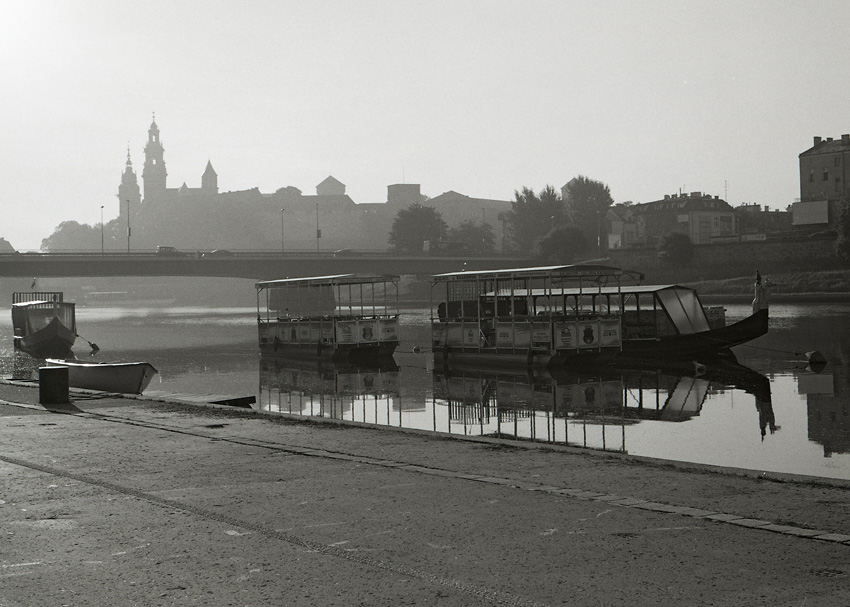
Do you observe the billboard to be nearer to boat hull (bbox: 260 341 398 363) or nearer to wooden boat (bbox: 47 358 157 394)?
boat hull (bbox: 260 341 398 363)

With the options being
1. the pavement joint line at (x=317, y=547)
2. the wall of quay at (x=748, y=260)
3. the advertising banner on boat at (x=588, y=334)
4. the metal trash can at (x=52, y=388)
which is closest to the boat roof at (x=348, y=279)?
the advertising banner on boat at (x=588, y=334)

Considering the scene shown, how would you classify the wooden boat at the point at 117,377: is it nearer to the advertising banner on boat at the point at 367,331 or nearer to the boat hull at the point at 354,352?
the boat hull at the point at 354,352

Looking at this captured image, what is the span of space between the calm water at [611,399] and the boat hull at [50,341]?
7341 mm

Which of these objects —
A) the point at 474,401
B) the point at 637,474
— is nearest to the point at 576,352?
the point at 474,401

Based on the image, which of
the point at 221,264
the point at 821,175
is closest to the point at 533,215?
the point at 821,175

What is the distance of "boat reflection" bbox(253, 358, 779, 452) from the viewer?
68.8 feet

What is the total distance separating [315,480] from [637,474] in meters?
3.81

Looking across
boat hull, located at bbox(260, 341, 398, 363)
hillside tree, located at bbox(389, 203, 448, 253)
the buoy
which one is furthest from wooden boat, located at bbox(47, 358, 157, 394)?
hillside tree, located at bbox(389, 203, 448, 253)

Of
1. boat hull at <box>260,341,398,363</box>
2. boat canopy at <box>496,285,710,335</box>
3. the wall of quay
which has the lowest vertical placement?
boat hull at <box>260,341,398,363</box>

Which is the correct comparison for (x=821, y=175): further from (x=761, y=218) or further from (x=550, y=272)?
(x=550, y=272)

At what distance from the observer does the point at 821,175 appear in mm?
133625

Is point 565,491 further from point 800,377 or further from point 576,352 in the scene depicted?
point 576,352

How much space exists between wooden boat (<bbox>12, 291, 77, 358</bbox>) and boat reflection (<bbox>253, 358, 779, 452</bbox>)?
21.8 m

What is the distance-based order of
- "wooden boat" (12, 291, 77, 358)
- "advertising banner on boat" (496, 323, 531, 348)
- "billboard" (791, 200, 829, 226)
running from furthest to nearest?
"billboard" (791, 200, 829, 226)
"wooden boat" (12, 291, 77, 358)
"advertising banner on boat" (496, 323, 531, 348)
